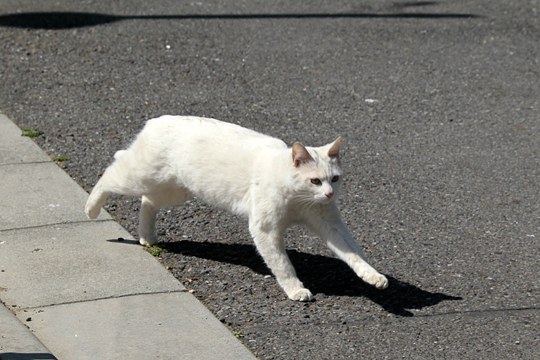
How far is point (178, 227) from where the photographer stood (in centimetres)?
689

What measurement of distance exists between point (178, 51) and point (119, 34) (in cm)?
84

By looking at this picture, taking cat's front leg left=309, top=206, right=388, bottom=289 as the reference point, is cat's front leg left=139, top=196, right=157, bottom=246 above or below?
below

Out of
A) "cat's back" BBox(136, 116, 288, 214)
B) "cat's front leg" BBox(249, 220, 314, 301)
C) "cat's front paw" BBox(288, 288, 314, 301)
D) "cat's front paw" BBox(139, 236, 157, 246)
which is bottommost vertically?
"cat's front paw" BBox(139, 236, 157, 246)

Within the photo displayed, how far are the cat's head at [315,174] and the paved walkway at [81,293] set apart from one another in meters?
0.81

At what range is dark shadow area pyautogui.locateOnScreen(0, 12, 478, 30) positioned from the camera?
11.5m

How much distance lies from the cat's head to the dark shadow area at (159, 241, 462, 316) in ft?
2.18

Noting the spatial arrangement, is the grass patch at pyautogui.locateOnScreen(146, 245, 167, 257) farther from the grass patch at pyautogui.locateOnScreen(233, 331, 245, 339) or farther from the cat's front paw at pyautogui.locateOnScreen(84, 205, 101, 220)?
the grass patch at pyautogui.locateOnScreen(233, 331, 245, 339)

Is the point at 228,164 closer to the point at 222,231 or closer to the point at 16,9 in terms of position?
the point at 222,231

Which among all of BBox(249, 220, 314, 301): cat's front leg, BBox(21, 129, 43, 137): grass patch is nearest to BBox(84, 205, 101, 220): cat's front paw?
BBox(249, 220, 314, 301): cat's front leg

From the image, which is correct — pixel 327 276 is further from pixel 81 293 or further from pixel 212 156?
pixel 81 293

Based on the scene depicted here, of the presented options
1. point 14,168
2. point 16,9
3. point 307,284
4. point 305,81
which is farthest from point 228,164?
point 16,9

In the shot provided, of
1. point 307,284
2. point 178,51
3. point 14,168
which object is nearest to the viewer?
point 307,284

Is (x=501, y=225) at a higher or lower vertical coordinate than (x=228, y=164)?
lower

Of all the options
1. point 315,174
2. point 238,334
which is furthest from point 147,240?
point 315,174
